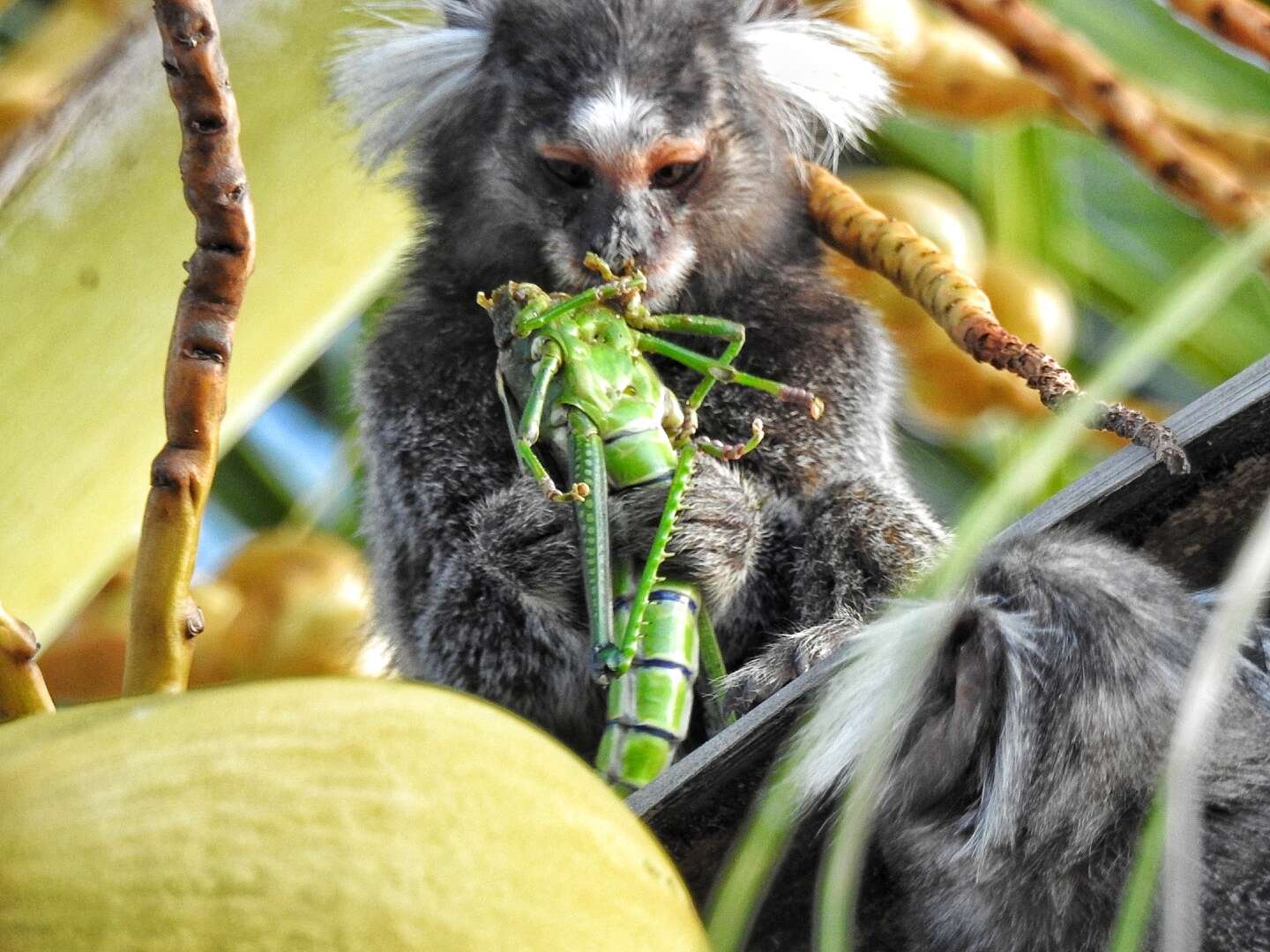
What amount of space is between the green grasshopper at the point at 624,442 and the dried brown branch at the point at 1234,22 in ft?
1.37

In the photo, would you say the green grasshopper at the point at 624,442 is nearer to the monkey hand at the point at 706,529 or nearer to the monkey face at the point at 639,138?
the monkey hand at the point at 706,529

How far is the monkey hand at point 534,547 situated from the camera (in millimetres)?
1214

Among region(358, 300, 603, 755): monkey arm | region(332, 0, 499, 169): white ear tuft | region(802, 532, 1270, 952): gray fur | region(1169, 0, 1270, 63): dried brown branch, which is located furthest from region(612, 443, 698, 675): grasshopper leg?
region(332, 0, 499, 169): white ear tuft

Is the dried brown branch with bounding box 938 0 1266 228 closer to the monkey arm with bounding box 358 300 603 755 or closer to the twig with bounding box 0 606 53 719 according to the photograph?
the monkey arm with bounding box 358 300 603 755

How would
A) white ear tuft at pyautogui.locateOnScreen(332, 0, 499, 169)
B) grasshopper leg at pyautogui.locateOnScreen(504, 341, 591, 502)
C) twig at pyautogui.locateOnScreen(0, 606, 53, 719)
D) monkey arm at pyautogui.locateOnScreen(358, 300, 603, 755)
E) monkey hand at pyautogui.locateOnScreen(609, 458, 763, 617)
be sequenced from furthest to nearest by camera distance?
white ear tuft at pyautogui.locateOnScreen(332, 0, 499, 169) < monkey arm at pyautogui.locateOnScreen(358, 300, 603, 755) < monkey hand at pyautogui.locateOnScreen(609, 458, 763, 617) < grasshopper leg at pyautogui.locateOnScreen(504, 341, 591, 502) < twig at pyautogui.locateOnScreen(0, 606, 53, 719)

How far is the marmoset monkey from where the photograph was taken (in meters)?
1.27

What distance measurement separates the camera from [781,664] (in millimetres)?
1116

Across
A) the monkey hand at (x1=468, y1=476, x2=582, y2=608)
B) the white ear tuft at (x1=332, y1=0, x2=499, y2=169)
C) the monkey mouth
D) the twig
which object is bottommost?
the twig

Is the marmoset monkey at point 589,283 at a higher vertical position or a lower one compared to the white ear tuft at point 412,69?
lower

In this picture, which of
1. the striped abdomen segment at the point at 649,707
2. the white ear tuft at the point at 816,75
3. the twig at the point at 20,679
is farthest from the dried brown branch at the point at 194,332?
the white ear tuft at the point at 816,75

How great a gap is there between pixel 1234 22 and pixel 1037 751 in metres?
0.59

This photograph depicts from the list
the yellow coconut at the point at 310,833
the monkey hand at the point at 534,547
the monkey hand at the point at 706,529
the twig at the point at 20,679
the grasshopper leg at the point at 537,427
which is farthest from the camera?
the monkey hand at the point at 534,547

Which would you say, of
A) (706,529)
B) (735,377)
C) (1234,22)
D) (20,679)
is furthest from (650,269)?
(20,679)

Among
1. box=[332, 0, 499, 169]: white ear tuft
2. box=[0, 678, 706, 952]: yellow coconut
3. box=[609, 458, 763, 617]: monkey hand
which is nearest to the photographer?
box=[0, 678, 706, 952]: yellow coconut
